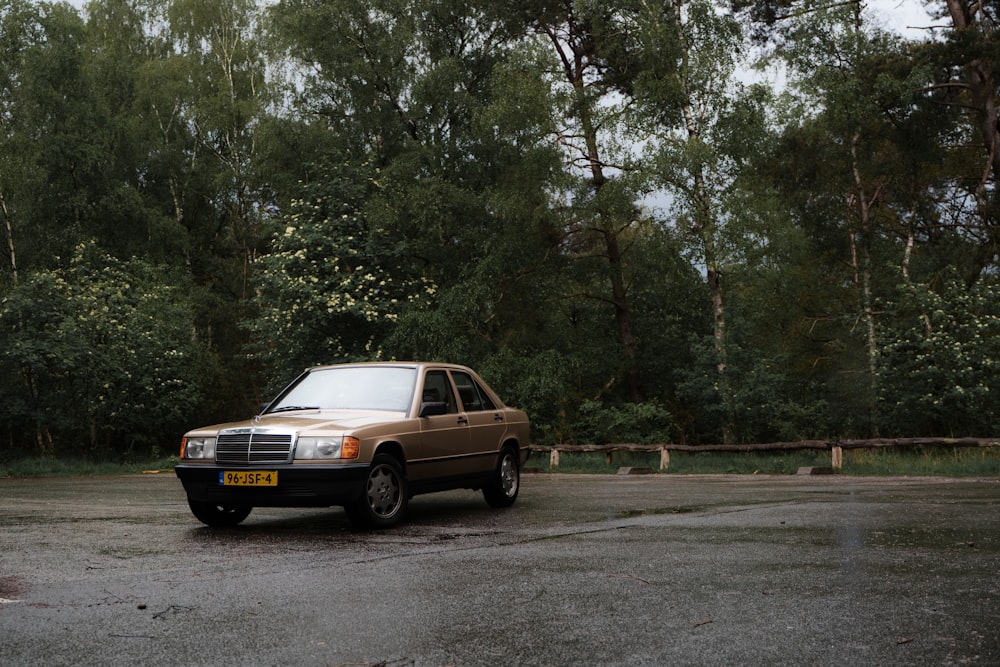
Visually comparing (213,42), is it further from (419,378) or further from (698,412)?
(419,378)

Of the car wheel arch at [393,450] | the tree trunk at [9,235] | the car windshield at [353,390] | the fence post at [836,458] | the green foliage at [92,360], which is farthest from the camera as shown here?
the tree trunk at [9,235]

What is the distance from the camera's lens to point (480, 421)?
465 inches

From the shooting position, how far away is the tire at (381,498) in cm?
962

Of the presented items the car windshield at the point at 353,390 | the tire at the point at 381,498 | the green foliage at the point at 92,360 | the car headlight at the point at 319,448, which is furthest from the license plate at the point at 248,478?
the green foliage at the point at 92,360

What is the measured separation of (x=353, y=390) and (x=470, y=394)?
1.55 meters

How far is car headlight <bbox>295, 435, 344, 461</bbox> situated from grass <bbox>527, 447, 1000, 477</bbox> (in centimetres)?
1284

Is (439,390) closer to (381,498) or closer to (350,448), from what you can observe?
(381,498)

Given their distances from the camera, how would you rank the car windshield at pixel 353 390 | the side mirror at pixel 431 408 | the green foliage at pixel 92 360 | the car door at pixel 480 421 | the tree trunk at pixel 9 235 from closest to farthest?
the side mirror at pixel 431 408 < the car windshield at pixel 353 390 < the car door at pixel 480 421 < the green foliage at pixel 92 360 < the tree trunk at pixel 9 235

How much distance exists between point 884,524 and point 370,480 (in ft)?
15.5

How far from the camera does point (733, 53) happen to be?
3033 cm

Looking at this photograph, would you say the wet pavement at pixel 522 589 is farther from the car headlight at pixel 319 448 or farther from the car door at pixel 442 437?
the car headlight at pixel 319 448

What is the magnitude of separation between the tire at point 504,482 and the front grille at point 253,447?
3031mm

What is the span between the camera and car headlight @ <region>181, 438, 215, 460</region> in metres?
10.0

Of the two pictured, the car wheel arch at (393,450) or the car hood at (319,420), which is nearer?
the car hood at (319,420)
